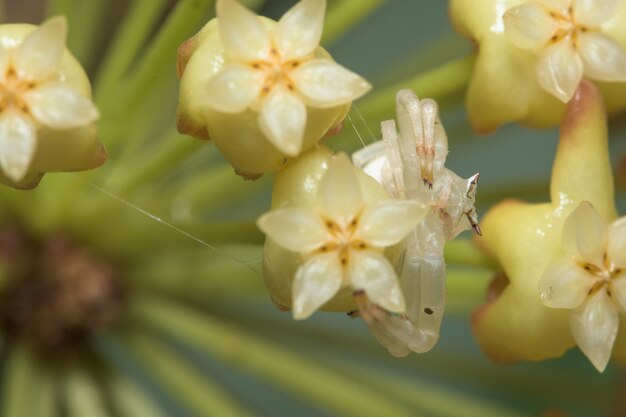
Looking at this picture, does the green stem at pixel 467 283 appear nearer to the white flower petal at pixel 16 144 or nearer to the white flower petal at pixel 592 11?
the white flower petal at pixel 592 11

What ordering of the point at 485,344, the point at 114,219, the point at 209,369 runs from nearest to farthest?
the point at 485,344 → the point at 114,219 → the point at 209,369

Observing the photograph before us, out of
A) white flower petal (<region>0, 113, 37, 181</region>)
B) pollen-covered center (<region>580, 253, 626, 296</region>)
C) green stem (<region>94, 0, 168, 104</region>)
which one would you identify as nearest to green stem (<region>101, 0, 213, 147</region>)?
green stem (<region>94, 0, 168, 104</region>)

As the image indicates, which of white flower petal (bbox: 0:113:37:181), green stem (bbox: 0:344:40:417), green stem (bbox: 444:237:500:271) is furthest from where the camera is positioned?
green stem (bbox: 0:344:40:417)

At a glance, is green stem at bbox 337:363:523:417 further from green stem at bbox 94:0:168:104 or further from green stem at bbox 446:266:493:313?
green stem at bbox 94:0:168:104

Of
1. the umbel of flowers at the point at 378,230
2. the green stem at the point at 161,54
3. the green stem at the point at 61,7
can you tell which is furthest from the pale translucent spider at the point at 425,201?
the green stem at the point at 61,7

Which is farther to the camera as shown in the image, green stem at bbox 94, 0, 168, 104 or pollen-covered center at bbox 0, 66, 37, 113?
green stem at bbox 94, 0, 168, 104

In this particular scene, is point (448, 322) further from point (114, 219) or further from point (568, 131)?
point (568, 131)

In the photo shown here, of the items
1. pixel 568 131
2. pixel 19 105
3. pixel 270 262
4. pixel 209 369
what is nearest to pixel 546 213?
pixel 568 131
